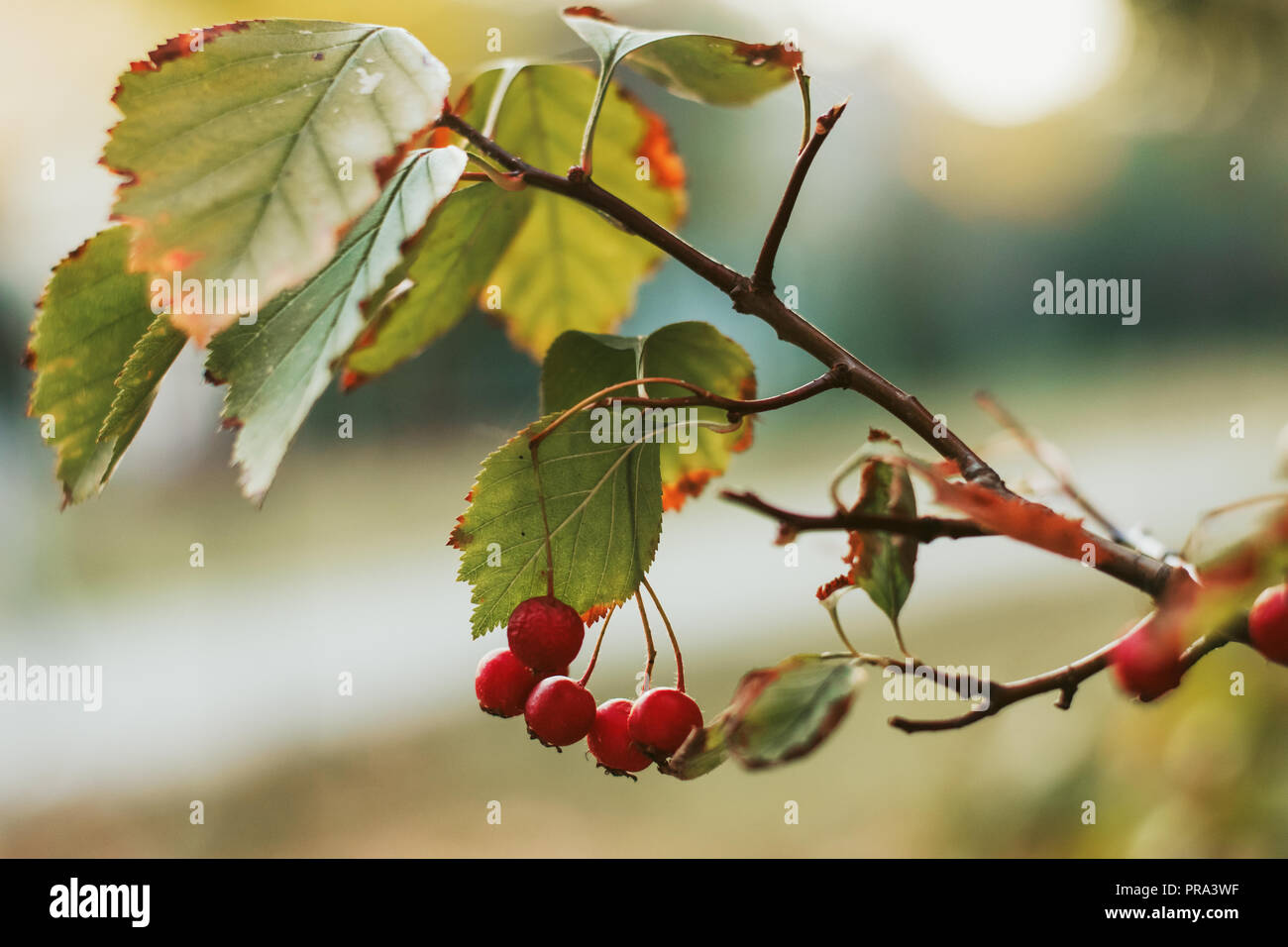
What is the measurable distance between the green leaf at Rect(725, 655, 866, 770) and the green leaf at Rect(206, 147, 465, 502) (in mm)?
169

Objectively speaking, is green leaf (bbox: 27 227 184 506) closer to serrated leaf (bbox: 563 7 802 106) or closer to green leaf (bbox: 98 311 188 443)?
green leaf (bbox: 98 311 188 443)

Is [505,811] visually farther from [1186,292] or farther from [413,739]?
[1186,292]

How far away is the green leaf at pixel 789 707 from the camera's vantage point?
293mm

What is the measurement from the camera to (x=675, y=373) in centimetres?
52

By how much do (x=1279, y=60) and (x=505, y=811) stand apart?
2.79m

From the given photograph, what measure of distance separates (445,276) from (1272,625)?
17.0 inches

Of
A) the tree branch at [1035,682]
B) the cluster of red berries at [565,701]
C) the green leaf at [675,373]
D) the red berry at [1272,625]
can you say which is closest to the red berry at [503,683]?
the cluster of red berries at [565,701]

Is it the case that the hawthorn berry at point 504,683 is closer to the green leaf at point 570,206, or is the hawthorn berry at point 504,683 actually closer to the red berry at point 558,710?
the red berry at point 558,710

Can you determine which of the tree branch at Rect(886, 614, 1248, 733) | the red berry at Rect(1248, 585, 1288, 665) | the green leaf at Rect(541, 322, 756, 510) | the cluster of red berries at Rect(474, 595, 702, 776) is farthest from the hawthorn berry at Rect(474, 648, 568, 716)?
the red berry at Rect(1248, 585, 1288, 665)

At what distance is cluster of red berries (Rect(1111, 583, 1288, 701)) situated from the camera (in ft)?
0.89

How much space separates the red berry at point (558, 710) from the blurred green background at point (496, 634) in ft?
0.48

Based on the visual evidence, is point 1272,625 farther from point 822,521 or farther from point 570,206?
point 570,206

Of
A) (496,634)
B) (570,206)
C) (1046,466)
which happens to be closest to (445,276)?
(570,206)

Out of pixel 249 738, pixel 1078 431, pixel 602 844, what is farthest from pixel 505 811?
pixel 1078 431
